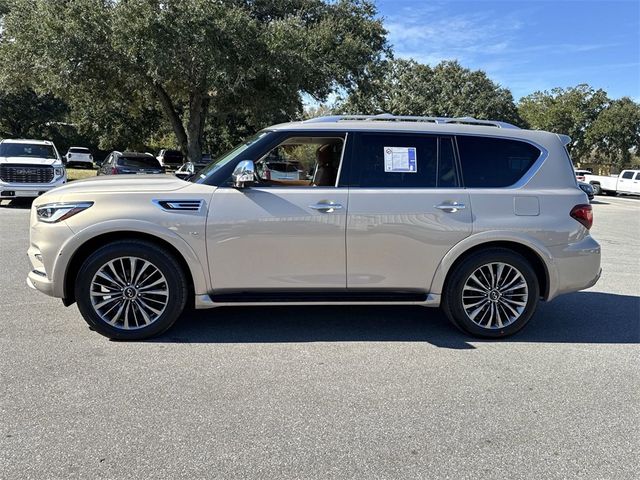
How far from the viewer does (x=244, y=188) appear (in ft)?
14.7

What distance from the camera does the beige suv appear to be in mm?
4387

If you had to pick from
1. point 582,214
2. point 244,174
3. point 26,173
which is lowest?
point 582,214

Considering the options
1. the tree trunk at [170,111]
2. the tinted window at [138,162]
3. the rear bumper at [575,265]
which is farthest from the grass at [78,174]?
the rear bumper at [575,265]

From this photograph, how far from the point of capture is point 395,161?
469 cm

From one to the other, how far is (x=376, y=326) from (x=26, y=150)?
42.7ft

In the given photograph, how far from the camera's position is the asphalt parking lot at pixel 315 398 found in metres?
2.87

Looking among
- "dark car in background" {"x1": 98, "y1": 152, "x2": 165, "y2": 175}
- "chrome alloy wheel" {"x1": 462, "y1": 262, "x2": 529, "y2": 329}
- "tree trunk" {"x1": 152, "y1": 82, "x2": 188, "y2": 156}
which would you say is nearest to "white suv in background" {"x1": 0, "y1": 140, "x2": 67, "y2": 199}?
"dark car in background" {"x1": 98, "y1": 152, "x2": 165, "y2": 175}

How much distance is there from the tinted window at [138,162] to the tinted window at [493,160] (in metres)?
13.8

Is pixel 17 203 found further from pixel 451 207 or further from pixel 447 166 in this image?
pixel 451 207

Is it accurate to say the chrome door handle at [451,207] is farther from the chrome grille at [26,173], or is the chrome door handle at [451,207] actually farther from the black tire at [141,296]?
the chrome grille at [26,173]

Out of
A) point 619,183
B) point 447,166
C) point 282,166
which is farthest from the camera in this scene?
point 619,183

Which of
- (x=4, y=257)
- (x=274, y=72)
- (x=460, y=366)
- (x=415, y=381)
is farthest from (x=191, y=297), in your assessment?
(x=274, y=72)

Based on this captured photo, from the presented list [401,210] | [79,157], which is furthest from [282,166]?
[79,157]

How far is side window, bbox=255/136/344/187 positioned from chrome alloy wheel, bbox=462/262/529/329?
160 cm
